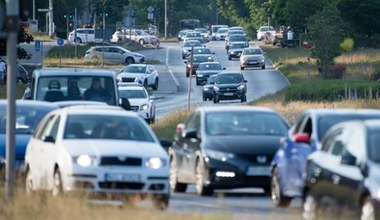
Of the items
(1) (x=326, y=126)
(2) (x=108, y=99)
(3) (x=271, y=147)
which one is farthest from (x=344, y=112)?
(2) (x=108, y=99)

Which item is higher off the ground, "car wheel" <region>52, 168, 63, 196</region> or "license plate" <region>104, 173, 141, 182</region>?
"license plate" <region>104, 173, 141, 182</region>

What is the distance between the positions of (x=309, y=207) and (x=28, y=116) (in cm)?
966

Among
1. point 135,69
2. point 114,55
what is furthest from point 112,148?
point 114,55

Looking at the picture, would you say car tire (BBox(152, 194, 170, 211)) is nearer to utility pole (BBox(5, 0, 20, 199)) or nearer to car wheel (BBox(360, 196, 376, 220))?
utility pole (BBox(5, 0, 20, 199))

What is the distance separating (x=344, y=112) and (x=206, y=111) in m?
3.82

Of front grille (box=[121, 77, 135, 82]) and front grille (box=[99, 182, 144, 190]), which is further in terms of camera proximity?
front grille (box=[121, 77, 135, 82])

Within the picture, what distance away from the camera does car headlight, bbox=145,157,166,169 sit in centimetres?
1872

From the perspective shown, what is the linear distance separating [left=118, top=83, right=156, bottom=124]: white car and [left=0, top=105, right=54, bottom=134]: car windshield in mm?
22315

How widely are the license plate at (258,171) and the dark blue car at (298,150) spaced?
1369mm

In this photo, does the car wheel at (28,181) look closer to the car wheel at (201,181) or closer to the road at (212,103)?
the road at (212,103)

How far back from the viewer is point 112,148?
19.0 metres

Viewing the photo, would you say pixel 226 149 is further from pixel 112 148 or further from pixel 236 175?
pixel 112 148

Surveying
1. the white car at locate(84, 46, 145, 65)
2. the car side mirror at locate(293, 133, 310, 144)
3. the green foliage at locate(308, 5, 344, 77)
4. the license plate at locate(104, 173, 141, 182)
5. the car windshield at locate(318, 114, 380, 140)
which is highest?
the car windshield at locate(318, 114, 380, 140)

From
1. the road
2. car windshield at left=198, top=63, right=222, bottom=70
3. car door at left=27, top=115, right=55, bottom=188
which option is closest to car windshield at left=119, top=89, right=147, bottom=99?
the road
